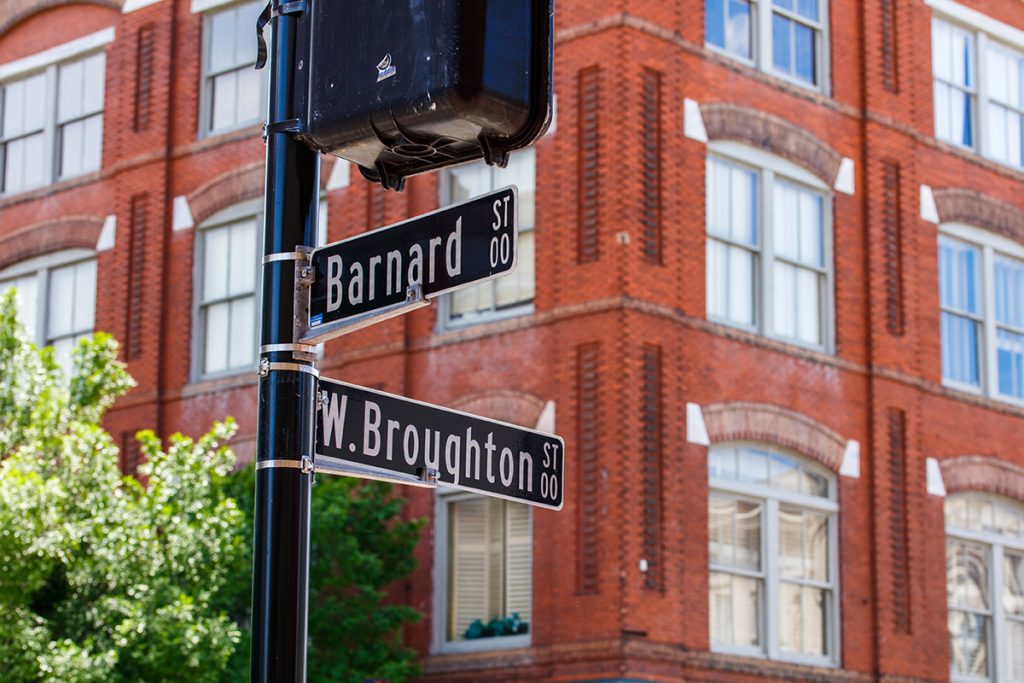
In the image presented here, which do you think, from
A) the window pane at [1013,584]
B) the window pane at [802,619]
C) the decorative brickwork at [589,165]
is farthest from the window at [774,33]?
the window pane at [1013,584]

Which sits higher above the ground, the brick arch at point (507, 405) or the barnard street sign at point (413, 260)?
the brick arch at point (507, 405)

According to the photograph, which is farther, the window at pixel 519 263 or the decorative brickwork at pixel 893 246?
the decorative brickwork at pixel 893 246

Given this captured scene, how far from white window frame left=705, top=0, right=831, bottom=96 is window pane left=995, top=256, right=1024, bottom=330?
13.0 feet

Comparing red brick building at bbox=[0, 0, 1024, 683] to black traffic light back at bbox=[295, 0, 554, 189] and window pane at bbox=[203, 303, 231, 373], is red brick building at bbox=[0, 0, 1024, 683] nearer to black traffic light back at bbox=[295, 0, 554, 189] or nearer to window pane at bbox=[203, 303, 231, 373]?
window pane at bbox=[203, 303, 231, 373]

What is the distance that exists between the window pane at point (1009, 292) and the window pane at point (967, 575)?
10.7ft

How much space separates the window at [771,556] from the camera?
20375 millimetres

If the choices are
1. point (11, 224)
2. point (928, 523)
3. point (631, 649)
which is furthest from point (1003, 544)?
point (11, 224)

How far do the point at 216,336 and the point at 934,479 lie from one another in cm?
954

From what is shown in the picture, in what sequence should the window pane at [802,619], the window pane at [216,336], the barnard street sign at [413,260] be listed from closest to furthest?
the barnard street sign at [413,260] → the window pane at [802,619] → the window pane at [216,336]

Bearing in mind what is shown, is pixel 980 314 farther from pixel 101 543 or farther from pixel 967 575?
pixel 101 543

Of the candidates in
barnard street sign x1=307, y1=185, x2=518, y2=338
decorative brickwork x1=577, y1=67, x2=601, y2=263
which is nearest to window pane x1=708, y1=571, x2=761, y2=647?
decorative brickwork x1=577, y1=67, x2=601, y2=263

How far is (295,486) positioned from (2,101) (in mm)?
23323

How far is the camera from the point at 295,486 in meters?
4.97

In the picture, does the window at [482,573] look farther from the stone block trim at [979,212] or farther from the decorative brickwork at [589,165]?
the stone block trim at [979,212]
